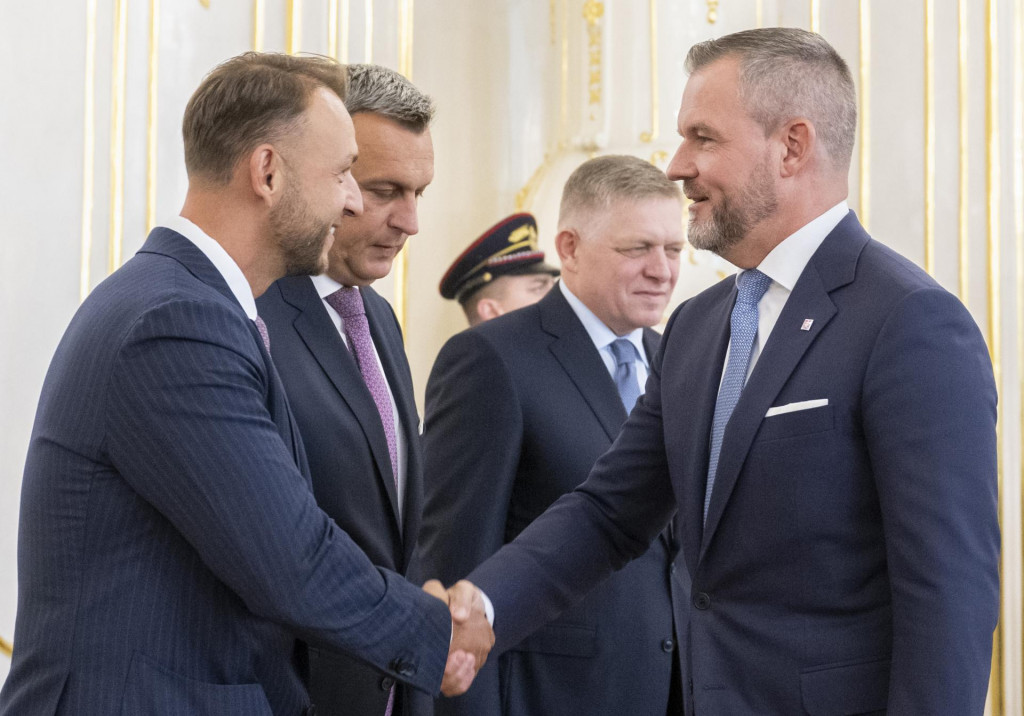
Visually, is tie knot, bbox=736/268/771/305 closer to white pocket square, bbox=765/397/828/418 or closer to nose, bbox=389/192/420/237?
white pocket square, bbox=765/397/828/418

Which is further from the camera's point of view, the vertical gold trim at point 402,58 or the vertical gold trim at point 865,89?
the vertical gold trim at point 865,89

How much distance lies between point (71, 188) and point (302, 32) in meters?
0.95

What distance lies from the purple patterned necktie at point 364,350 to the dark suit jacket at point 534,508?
33 cm

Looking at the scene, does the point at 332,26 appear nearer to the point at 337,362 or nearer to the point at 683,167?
the point at 337,362

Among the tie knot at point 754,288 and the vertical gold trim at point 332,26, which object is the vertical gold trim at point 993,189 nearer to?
the vertical gold trim at point 332,26

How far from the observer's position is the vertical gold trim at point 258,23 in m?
3.62

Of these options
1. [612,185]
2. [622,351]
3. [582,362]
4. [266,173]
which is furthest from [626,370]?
[266,173]

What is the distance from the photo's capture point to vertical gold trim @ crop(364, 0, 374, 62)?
12.9 ft

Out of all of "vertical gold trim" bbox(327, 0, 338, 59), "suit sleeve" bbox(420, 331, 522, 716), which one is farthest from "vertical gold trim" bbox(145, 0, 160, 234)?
"suit sleeve" bbox(420, 331, 522, 716)

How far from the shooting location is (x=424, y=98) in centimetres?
259

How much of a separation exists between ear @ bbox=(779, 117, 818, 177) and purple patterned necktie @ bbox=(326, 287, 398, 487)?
88cm

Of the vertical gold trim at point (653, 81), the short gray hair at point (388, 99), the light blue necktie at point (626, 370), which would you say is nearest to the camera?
the short gray hair at point (388, 99)

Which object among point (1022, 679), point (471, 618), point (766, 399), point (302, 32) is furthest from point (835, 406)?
point (1022, 679)

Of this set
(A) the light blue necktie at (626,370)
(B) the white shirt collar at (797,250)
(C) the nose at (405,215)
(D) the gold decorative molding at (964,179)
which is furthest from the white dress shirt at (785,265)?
(D) the gold decorative molding at (964,179)
